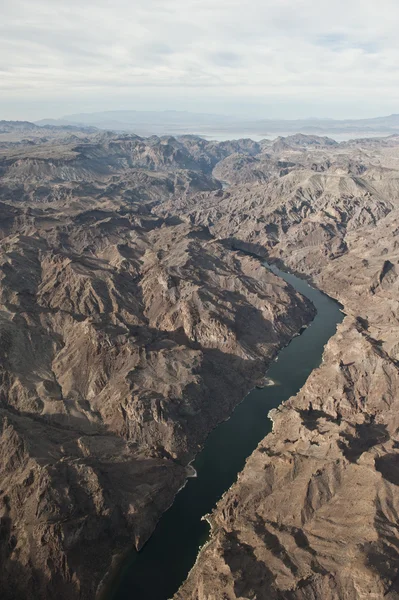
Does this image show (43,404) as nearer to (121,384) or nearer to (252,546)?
(121,384)

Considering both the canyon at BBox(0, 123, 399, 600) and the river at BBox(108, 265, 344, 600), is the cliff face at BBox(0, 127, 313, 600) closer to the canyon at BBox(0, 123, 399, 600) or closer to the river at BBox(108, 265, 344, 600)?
the canyon at BBox(0, 123, 399, 600)

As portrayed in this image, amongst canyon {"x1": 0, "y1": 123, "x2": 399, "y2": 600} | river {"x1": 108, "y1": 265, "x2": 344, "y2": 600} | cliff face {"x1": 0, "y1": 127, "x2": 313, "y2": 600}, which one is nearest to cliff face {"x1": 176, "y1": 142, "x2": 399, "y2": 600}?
canyon {"x1": 0, "y1": 123, "x2": 399, "y2": 600}

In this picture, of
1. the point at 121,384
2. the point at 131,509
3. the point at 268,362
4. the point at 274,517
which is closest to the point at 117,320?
the point at 121,384

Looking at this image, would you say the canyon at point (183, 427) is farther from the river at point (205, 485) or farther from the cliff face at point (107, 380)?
the river at point (205, 485)

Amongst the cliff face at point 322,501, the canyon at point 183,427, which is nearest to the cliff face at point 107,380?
the canyon at point 183,427

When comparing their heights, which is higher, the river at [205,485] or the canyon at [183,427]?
the canyon at [183,427]
